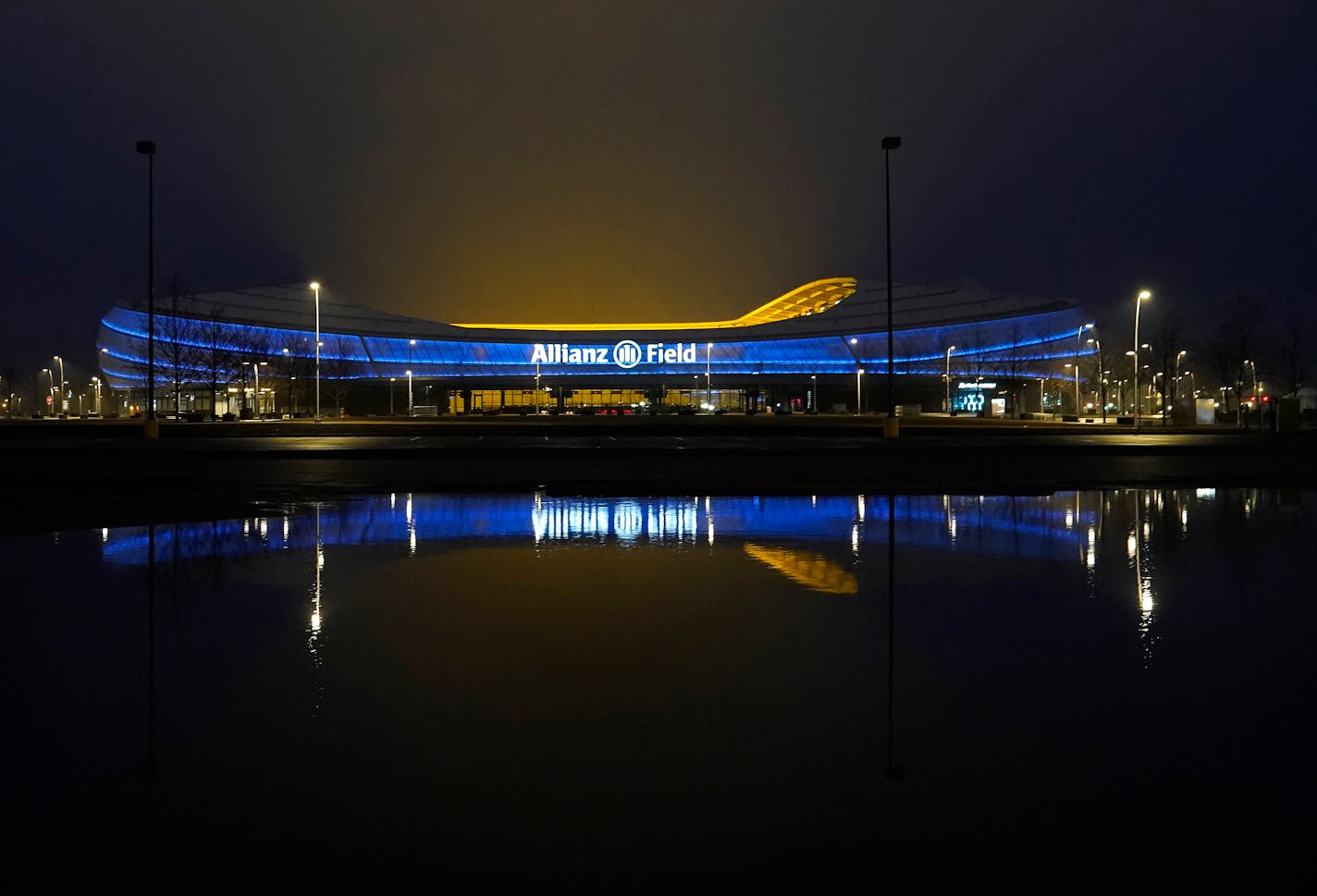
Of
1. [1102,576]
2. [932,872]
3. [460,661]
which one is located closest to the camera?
[932,872]

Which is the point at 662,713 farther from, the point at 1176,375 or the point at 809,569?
the point at 1176,375

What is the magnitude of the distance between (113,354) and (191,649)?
401ft

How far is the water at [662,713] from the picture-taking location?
3906 mm

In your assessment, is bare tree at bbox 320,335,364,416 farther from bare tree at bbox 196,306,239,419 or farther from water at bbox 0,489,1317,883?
water at bbox 0,489,1317,883

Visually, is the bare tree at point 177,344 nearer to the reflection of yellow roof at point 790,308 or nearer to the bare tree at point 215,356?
the bare tree at point 215,356

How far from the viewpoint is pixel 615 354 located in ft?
387

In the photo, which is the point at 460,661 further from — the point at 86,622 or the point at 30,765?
the point at 86,622

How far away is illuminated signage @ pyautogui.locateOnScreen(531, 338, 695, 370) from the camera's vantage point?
11712cm

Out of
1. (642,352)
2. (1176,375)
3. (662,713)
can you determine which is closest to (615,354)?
(642,352)

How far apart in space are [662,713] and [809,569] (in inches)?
188

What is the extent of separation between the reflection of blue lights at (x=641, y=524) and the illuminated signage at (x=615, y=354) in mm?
99947

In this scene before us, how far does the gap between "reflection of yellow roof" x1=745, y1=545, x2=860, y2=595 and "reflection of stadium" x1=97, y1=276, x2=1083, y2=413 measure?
101192 millimetres

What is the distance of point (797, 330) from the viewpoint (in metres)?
119

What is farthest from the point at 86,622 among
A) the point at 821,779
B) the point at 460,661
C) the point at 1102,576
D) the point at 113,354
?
the point at 113,354
